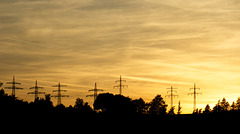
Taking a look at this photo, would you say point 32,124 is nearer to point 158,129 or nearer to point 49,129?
point 49,129

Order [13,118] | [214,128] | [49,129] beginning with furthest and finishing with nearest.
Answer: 1. [13,118]
2. [49,129]
3. [214,128]

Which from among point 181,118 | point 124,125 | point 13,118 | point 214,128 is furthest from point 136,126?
point 13,118

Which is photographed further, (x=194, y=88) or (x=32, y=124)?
(x=194, y=88)

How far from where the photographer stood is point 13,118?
77.0 metres

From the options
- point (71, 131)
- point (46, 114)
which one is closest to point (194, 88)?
point (46, 114)

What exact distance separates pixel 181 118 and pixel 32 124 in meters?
26.5

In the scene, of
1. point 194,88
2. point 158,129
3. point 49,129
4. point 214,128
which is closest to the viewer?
point 214,128

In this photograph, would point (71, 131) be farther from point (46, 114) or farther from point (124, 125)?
point (46, 114)

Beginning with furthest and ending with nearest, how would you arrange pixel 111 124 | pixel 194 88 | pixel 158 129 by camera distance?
1. pixel 194 88
2. pixel 111 124
3. pixel 158 129

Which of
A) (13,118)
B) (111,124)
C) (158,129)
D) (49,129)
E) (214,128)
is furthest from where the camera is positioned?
(13,118)

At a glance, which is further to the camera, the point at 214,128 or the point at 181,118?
the point at 181,118

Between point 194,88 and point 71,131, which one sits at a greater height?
point 194,88

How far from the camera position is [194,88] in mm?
153750

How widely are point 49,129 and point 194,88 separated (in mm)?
94080
